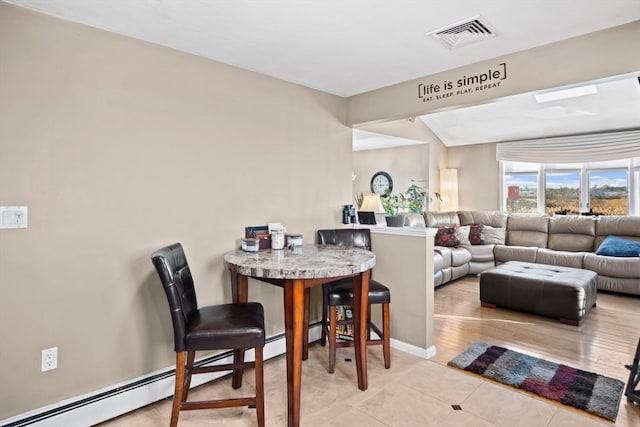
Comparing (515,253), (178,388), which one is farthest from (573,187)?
(178,388)

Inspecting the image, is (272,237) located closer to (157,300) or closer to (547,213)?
(157,300)

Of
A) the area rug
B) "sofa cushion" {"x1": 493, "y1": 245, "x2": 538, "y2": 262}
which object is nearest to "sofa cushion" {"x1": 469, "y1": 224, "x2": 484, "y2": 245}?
"sofa cushion" {"x1": 493, "y1": 245, "x2": 538, "y2": 262}

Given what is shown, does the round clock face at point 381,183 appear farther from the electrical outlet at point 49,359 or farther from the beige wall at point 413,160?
the electrical outlet at point 49,359

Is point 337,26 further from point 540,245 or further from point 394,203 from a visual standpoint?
point 540,245

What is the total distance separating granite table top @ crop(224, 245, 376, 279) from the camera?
1.96 metres

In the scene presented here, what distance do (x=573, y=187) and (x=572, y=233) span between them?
89 cm

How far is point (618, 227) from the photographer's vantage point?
515 centimetres

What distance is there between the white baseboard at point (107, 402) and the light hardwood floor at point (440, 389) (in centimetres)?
6

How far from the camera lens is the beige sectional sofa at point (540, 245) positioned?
4.75 metres

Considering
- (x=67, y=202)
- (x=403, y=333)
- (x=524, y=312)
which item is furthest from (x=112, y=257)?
(x=524, y=312)

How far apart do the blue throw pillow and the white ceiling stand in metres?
3.91

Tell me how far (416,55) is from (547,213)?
5081 mm

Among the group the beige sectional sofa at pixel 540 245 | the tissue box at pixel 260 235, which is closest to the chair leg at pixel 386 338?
the tissue box at pixel 260 235

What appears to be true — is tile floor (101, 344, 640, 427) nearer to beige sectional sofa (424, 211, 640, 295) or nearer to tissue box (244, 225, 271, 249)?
tissue box (244, 225, 271, 249)
